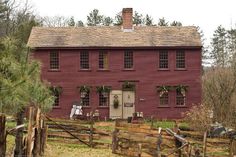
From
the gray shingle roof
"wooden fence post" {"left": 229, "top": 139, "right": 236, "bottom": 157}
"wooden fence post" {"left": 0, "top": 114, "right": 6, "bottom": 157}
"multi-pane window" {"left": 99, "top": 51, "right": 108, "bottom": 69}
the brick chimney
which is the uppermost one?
the brick chimney

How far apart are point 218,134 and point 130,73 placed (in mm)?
13936

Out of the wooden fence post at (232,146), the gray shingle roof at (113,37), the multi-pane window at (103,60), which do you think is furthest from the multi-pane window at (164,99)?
the wooden fence post at (232,146)

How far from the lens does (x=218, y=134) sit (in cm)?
2575

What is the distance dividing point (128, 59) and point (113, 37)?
2149 mm

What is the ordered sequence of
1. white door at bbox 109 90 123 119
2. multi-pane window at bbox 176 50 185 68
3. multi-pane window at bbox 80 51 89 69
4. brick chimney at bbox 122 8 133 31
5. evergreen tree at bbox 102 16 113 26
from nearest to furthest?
1. white door at bbox 109 90 123 119
2. multi-pane window at bbox 176 50 185 68
3. multi-pane window at bbox 80 51 89 69
4. brick chimney at bbox 122 8 133 31
5. evergreen tree at bbox 102 16 113 26

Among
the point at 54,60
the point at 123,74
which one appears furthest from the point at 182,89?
the point at 54,60

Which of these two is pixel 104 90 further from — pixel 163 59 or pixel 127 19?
pixel 127 19

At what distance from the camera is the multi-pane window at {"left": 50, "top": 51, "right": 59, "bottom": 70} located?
1535 inches

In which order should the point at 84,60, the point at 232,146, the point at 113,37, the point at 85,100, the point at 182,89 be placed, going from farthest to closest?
1. the point at 113,37
2. the point at 84,60
3. the point at 85,100
4. the point at 182,89
5. the point at 232,146

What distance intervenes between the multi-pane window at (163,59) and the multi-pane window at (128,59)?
7.29 feet

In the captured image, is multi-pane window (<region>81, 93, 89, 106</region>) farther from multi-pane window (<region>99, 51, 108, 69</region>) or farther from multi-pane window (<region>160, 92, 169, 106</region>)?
multi-pane window (<region>160, 92, 169, 106</region>)

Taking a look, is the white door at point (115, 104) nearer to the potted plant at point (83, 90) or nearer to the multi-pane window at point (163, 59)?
the potted plant at point (83, 90)

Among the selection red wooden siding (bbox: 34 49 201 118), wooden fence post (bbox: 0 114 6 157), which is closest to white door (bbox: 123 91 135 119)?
red wooden siding (bbox: 34 49 201 118)

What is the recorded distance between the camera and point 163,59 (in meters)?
38.8
